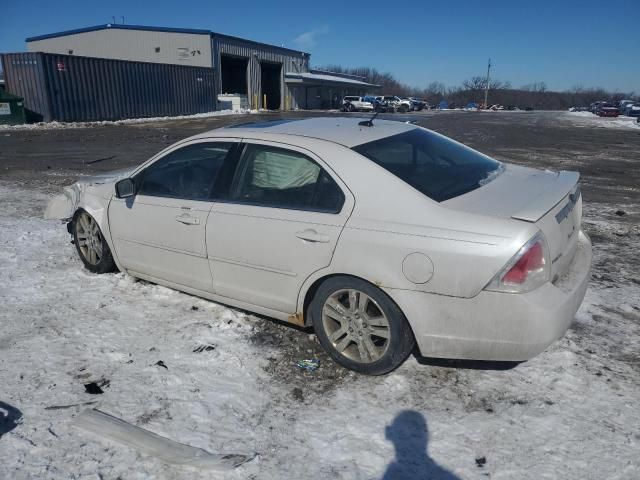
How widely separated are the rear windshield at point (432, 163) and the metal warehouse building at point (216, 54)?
37.4 meters

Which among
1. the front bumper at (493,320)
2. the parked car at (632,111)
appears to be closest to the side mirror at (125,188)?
the front bumper at (493,320)

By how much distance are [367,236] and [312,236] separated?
0.38m

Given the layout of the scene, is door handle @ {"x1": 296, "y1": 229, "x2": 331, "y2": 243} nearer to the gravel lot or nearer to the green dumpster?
the gravel lot

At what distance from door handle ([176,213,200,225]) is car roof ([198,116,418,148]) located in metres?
0.68

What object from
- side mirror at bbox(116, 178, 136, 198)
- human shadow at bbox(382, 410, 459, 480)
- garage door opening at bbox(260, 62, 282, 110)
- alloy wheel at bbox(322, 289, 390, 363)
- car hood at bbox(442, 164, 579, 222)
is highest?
garage door opening at bbox(260, 62, 282, 110)

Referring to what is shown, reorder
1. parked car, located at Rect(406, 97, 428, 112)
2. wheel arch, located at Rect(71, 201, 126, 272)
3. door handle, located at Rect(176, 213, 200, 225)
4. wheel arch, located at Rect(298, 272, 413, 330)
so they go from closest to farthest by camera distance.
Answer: wheel arch, located at Rect(298, 272, 413, 330) < door handle, located at Rect(176, 213, 200, 225) < wheel arch, located at Rect(71, 201, 126, 272) < parked car, located at Rect(406, 97, 428, 112)

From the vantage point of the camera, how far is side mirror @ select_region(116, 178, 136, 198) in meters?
4.08

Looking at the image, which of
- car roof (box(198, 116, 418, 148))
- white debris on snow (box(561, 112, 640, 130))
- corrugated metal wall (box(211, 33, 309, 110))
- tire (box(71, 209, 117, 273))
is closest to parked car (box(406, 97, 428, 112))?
corrugated metal wall (box(211, 33, 309, 110))

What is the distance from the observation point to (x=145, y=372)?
3193 millimetres

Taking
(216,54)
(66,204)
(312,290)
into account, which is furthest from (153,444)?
(216,54)

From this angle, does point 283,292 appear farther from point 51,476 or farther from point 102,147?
point 102,147

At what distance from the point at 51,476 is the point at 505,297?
8.01 ft

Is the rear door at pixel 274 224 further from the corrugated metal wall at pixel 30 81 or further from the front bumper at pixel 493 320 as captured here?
the corrugated metal wall at pixel 30 81

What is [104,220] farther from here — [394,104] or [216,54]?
[394,104]
